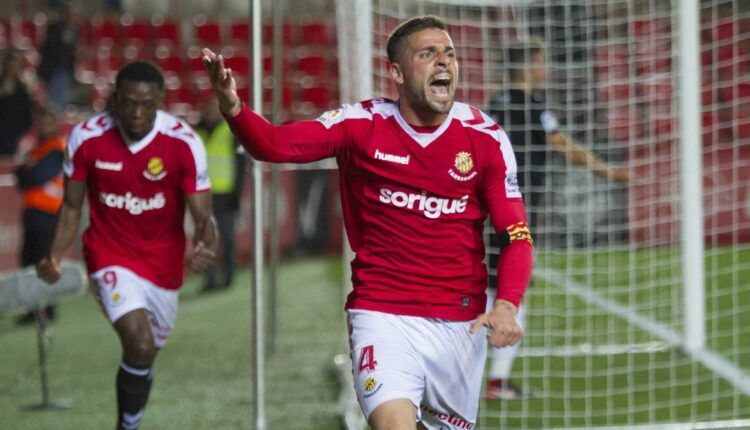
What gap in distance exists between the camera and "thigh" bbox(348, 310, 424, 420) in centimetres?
456

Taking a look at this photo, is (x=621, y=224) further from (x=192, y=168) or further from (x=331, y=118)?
(x=331, y=118)

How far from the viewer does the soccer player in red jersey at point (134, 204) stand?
641 centimetres

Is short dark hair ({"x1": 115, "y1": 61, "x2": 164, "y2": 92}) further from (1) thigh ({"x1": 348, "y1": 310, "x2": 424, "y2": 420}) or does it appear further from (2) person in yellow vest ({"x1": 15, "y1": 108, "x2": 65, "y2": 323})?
(2) person in yellow vest ({"x1": 15, "y1": 108, "x2": 65, "y2": 323})

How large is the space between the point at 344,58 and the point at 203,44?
9.63m

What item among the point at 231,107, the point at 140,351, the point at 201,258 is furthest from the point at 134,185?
the point at 231,107

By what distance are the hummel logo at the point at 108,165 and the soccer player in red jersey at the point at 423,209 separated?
6.43ft

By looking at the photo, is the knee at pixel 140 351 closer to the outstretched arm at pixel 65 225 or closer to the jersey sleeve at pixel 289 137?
the outstretched arm at pixel 65 225

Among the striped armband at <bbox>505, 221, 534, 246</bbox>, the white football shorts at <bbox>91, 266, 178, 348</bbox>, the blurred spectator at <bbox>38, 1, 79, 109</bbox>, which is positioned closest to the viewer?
the striped armband at <bbox>505, 221, 534, 246</bbox>

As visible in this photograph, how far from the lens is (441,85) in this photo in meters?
4.77

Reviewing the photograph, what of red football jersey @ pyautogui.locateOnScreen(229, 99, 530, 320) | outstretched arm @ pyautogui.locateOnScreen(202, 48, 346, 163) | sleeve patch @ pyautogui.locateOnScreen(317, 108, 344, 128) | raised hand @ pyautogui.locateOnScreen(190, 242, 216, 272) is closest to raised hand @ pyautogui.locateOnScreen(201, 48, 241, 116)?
outstretched arm @ pyautogui.locateOnScreen(202, 48, 346, 163)

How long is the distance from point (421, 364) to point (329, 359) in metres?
5.56

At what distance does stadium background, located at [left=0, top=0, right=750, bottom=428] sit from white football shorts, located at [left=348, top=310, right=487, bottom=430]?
2.94 m

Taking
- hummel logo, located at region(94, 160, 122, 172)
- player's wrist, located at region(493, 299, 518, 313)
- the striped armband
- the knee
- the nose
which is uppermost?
the nose

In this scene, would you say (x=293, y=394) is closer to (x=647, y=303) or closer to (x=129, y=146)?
(x=129, y=146)
